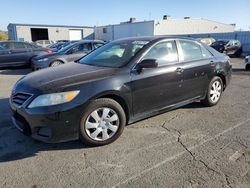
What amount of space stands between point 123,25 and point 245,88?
35.9 meters

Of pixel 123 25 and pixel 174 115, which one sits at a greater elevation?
pixel 123 25

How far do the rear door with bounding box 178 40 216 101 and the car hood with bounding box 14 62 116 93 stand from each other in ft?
5.11

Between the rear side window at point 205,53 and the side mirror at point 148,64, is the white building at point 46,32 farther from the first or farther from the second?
the side mirror at point 148,64

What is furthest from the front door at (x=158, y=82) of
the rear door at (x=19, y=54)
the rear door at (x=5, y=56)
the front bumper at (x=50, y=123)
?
the rear door at (x=5, y=56)

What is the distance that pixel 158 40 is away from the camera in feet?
13.8

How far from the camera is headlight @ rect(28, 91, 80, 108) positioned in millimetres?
3045

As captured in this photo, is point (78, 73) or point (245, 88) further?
point (245, 88)

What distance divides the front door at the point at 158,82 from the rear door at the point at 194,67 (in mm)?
187

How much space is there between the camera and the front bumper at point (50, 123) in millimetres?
3041

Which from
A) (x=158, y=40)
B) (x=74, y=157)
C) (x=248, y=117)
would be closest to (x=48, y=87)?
(x=74, y=157)

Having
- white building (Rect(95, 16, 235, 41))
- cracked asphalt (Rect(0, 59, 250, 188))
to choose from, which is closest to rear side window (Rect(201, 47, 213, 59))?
cracked asphalt (Rect(0, 59, 250, 188))

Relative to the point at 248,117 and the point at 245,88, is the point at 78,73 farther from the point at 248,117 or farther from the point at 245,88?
the point at 245,88

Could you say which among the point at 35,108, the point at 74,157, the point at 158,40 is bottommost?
the point at 74,157

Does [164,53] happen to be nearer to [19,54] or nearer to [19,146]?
[19,146]
